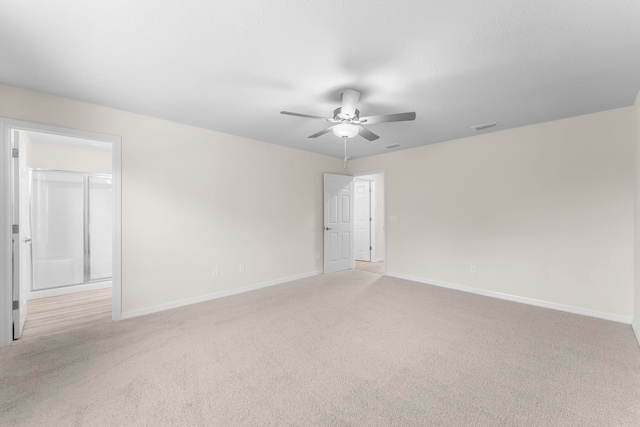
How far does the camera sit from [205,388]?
192cm

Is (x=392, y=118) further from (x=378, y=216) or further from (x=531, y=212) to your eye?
(x=378, y=216)

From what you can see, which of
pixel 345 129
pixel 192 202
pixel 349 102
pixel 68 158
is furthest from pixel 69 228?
pixel 349 102

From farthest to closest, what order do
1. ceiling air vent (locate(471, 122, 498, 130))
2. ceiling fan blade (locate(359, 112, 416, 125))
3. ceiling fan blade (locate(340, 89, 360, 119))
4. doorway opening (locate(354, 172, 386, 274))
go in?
doorway opening (locate(354, 172, 386, 274)) < ceiling air vent (locate(471, 122, 498, 130)) < ceiling fan blade (locate(340, 89, 360, 119)) < ceiling fan blade (locate(359, 112, 416, 125))

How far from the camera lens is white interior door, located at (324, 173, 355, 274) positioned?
5.57 m

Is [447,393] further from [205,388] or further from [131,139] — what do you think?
[131,139]

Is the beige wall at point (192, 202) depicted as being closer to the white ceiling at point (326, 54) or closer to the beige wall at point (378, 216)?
the white ceiling at point (326, 54)

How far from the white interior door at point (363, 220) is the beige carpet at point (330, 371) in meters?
3.70

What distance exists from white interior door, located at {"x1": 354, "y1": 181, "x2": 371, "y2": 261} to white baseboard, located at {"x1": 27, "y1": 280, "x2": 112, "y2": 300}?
5394mm

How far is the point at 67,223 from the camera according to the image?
450 centimetres

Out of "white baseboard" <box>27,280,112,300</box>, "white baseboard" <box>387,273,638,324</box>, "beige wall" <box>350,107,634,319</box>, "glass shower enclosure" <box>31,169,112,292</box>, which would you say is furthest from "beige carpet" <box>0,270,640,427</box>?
"glass shower enclosure" <box>31,169,112,292</box>

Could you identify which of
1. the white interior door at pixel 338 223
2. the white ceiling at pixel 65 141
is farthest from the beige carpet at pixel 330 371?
the white ceiling at pixel 65 141

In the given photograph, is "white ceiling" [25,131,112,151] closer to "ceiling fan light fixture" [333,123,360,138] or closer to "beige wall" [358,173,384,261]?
"ceiling fan light fixture" [333,123,360,138]

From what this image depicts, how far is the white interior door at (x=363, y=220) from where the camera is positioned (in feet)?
23.3

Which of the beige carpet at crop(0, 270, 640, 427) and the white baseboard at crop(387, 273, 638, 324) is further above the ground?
the white baseboard at crop(387, 273, 638, 324)
